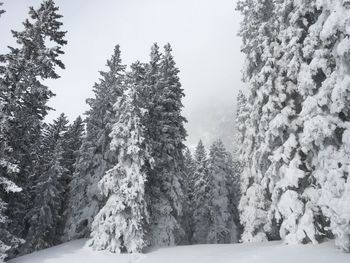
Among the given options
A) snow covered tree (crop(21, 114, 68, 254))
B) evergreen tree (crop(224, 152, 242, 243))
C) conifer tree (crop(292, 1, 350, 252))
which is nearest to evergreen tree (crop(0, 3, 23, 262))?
snow covered tree (crop(21, 114, 68, 254))

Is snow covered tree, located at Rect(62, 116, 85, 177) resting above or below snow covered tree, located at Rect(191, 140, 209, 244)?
above

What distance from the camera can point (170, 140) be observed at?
25.8 metres

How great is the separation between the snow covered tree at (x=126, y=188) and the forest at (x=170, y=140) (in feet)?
0.24

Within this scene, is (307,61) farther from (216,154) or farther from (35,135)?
(216,154)

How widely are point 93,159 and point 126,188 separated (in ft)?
32.5

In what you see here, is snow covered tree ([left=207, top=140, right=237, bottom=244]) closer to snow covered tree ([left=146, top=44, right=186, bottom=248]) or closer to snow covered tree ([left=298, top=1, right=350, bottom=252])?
snow covered tree ([left=146, top=44, right=186, bottom=248])

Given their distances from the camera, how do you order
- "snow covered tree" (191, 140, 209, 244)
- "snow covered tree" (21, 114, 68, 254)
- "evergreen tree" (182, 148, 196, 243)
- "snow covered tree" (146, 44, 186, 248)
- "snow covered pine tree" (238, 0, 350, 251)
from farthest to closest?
"snow covered tree" (191, 140, 209, 244), "evergreen tree" (182, 148, 196, 243), "snow covered tree" (21, 114, 68, 254), "snow covered tree" (146, 44, 186, 248), "snow covered pine tree" (238, 0, 350, 251)

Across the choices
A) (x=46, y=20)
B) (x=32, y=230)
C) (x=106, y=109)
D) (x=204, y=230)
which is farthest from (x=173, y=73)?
(x=204, y=230)

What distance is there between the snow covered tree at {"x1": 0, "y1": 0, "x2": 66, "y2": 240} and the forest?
0.06 metres

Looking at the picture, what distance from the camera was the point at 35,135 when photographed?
21062 millimetres

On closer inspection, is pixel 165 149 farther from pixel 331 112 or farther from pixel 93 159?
pixel 331 112

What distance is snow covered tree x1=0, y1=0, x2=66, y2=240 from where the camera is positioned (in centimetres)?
1802

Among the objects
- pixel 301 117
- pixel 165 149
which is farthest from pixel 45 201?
pixel 301 117

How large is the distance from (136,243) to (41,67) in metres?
11.1
